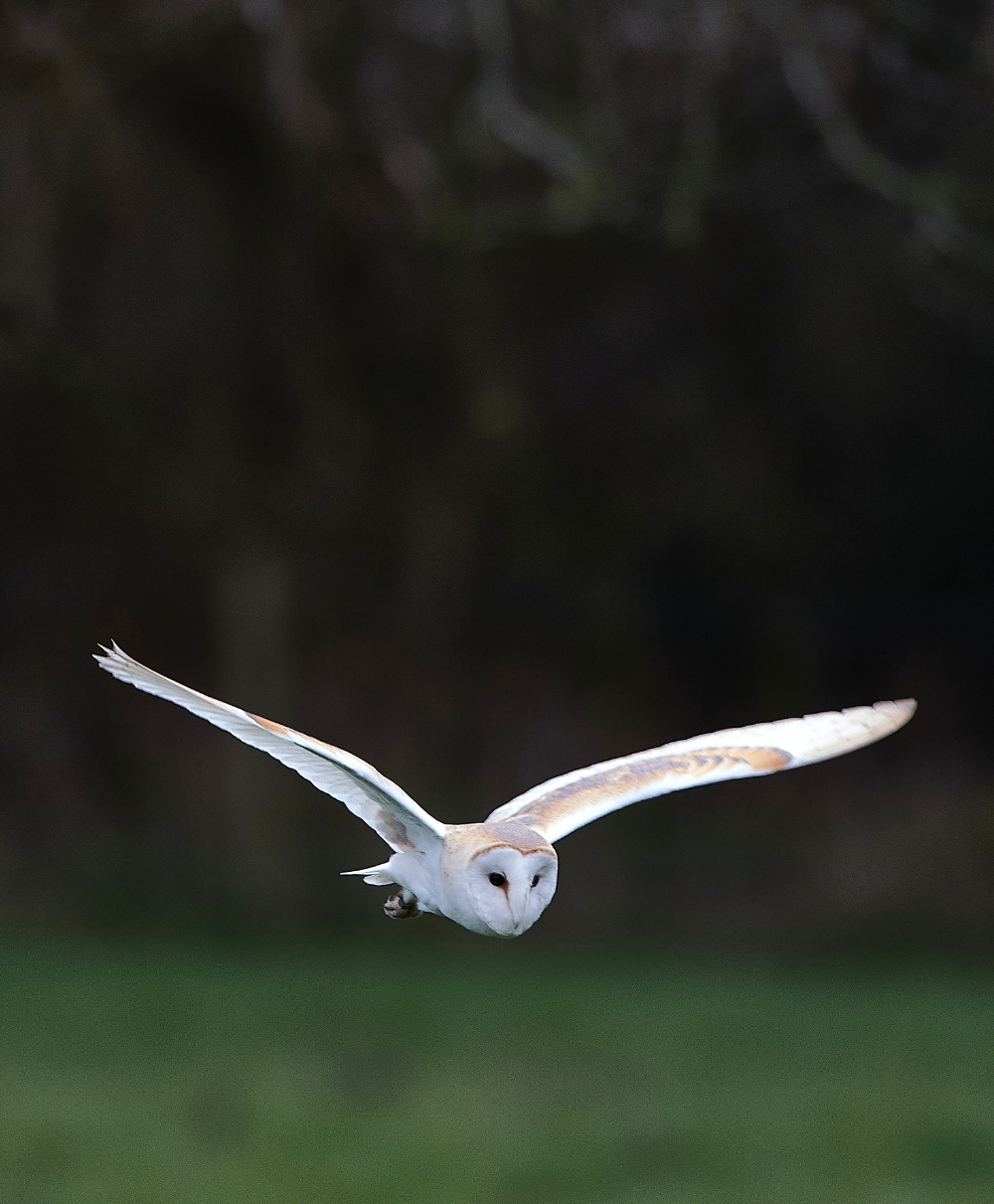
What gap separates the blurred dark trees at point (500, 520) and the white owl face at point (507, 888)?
6.32 meters

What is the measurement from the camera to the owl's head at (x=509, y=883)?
1.96 m

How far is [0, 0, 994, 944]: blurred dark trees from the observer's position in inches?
350

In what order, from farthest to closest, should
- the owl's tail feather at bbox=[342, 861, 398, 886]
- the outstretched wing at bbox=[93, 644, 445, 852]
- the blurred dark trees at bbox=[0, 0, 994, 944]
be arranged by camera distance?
the blurred dark trees at bbox=[0, 0, 994, 944], the owl's tail feather at bbox=[342, 861, 398, 886], the outstretched wing at bbox=[93, 644, 445, 852]

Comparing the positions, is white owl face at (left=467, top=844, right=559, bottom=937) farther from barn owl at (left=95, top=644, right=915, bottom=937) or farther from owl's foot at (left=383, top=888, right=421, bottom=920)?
owl's foot at (left=383, top=888, right=421, bottom=920)

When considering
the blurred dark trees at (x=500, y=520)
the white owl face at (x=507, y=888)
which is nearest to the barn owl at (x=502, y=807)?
the white owl face at (x=507, y=888)

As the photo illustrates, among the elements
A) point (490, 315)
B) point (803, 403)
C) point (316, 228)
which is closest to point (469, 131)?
point (316, 228)

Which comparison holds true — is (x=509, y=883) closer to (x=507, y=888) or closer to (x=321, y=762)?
(x=507, y=888)

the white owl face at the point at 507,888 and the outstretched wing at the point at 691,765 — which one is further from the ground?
the outstretched wing at the point at 691,765

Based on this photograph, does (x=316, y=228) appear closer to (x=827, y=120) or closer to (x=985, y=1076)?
(x=827, y=120)

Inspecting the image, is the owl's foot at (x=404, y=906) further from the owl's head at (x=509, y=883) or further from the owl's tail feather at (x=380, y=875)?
the owl's head at (x=509, y=883)

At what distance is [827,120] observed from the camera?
5656 mm

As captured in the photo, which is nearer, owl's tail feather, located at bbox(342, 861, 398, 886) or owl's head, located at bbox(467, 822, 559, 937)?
owl's head, located at bbox(467, 822, 559, 937)

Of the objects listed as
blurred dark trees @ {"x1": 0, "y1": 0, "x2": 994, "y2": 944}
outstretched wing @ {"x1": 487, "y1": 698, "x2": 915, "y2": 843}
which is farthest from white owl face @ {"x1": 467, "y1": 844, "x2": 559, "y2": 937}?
blurred dark trees @ {"x1": 0, "y1": 0, "x2": 994, "y2": 944}

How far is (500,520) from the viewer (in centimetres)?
1111
